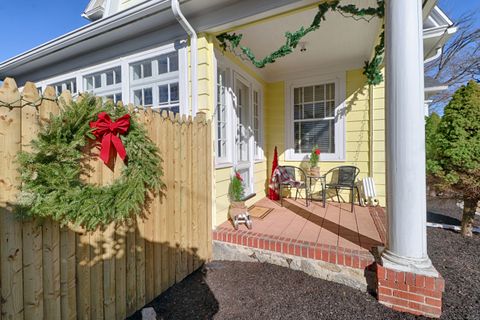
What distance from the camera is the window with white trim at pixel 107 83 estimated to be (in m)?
3.98

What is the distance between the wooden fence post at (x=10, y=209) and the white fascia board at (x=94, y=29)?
7.16ft

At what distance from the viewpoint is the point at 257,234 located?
117 inches

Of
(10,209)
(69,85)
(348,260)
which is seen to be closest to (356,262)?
(348,260)

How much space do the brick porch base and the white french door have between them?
8.79 feet

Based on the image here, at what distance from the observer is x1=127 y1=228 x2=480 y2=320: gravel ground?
204 centimetres

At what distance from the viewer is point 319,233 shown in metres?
2.98

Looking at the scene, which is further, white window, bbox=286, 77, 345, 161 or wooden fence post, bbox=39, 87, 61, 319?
white window, bbox=286, 77, 345, 161

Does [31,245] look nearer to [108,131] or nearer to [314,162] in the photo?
[108,131]

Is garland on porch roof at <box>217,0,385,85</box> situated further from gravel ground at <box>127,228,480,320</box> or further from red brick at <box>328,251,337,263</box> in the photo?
gravel ground at <box>127,228,480,320</box>

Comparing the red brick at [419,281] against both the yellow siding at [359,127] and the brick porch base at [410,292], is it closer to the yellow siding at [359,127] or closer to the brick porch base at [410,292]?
the brick porch base at [410,292]

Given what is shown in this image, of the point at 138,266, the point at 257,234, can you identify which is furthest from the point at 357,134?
the point at 138,266

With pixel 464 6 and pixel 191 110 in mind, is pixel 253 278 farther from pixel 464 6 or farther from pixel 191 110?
Result: pixel 464 6

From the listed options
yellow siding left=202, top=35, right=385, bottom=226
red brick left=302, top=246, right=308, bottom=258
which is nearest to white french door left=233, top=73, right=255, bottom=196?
yellow siding left=202, top=35, right=385, bottom=226

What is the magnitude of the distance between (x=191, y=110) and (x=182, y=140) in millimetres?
755
